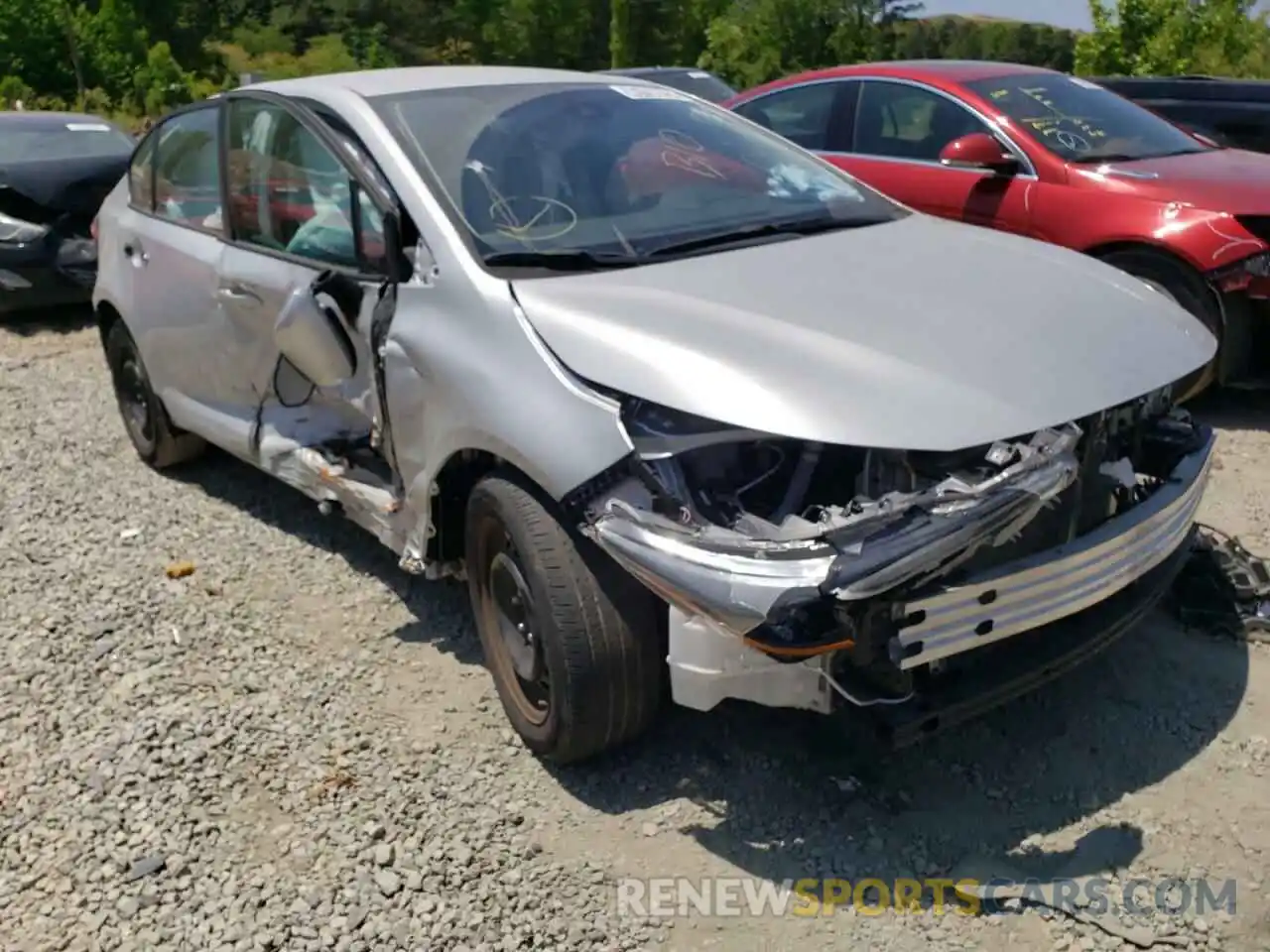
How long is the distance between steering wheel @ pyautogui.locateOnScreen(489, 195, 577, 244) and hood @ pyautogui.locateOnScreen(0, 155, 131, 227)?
19.6 feet

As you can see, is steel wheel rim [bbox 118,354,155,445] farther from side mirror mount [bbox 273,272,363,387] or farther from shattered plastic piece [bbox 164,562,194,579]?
side mirror mount [bbox 273,272,363,387]

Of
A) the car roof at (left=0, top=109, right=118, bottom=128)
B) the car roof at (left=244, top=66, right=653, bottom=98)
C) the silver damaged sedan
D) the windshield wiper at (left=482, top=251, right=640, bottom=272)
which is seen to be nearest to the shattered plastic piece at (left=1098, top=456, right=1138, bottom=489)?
the silver damaged sedan

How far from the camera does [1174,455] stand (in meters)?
3.43

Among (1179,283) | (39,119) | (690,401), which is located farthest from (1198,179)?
(39,119)

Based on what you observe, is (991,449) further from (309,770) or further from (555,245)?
(309,770)

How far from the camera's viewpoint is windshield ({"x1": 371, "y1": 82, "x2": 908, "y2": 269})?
Result: 347 cm

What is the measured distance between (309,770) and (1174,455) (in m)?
2.52

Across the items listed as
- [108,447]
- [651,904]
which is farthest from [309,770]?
[108,447]

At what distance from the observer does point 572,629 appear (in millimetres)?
2971

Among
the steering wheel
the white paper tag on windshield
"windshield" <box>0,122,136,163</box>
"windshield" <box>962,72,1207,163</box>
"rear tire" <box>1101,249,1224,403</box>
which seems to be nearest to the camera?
the steering wheel

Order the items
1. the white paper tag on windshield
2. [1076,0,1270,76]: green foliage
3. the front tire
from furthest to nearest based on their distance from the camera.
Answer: [1076,0,1270,76]: green foliage, the white paper tag on windshield, the front tire

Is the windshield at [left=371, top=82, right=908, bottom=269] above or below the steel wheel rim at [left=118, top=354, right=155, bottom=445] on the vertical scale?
above

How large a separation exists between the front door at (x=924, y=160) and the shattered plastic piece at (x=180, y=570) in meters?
3.80

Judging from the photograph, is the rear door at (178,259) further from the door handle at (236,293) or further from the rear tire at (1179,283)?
the rear tire at (1179,283)
